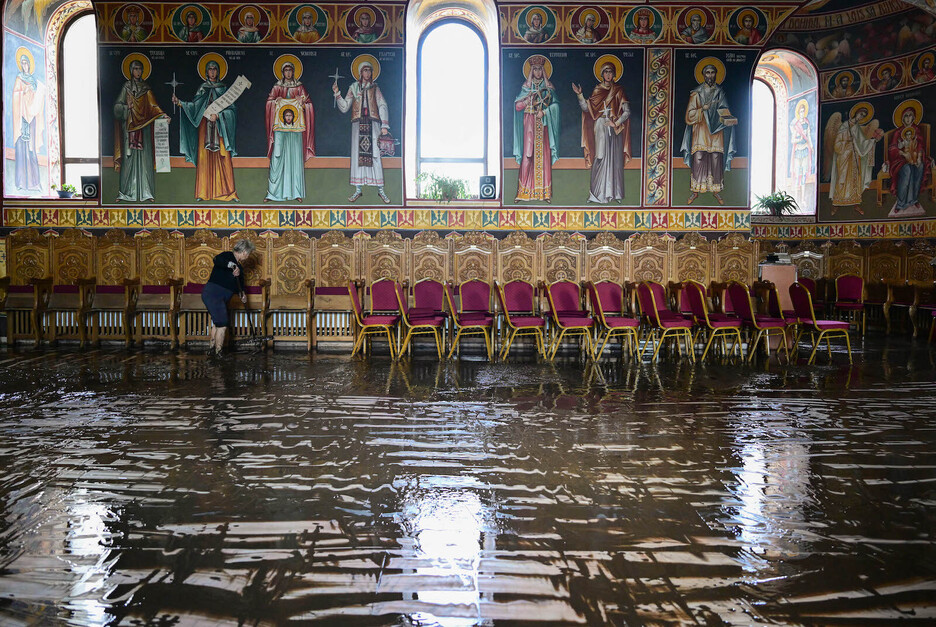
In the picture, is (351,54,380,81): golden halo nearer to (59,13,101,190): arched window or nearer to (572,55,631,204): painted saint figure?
(572,55,631,204): painted saint figure

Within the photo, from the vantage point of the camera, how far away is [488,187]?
988cm

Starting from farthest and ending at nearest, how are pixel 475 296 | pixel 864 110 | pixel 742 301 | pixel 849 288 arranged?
pixel 864 110 → pixel 849 288 → pixel 475 296 → pixel 742 301

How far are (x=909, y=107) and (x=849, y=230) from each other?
222cm

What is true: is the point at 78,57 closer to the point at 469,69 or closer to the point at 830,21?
the point at 469,69

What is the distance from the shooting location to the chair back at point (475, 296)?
8.45m

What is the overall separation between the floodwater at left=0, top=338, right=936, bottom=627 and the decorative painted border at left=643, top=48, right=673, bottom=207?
16.3 feet

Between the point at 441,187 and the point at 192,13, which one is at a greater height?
the point at 192,13

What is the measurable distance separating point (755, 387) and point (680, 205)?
15.0 feet

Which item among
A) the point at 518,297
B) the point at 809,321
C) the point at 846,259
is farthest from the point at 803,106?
the point at 518,297

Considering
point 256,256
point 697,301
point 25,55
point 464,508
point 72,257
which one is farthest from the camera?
point 25,55

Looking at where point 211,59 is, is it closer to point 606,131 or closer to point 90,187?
point 90,187

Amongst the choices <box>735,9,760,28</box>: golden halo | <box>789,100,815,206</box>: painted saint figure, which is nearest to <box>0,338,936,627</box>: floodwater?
<box>735,9,760,28</box>: golden halo

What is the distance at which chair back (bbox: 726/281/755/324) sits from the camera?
7.72 metres

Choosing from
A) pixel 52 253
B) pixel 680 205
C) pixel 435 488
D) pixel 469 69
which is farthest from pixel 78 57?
pixel 435 488
